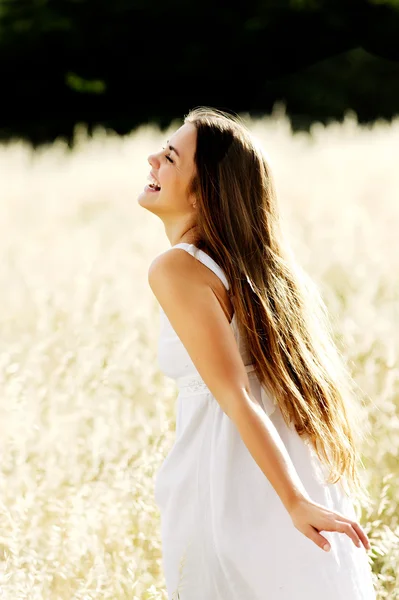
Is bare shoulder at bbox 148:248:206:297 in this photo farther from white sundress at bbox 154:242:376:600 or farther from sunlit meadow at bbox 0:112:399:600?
sunlit meadow at bbox 0:112:399:600

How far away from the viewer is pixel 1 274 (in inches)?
218

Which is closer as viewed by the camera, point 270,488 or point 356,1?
point 270,488

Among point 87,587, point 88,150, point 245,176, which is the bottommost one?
point 87,587

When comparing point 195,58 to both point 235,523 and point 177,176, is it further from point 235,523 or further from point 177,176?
point 235,523

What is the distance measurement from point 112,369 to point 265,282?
53.6 inches

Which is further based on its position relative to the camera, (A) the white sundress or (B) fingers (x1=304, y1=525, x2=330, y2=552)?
(A) the white sundress

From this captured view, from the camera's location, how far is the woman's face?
1.93 meters

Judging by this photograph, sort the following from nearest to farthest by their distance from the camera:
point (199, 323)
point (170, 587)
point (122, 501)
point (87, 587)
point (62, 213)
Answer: point (199, 323) → point (170, 587) → point (87, 587) → point (122, 501) → point (62, 213)

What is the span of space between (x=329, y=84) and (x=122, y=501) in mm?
16602

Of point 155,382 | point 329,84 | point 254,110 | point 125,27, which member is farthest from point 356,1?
point 155,382

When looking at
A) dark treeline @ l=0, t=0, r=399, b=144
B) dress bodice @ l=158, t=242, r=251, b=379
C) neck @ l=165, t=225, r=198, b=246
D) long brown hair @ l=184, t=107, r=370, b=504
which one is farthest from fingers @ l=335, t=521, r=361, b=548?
dark treeline @ l=0, t=0, r=399, b=144

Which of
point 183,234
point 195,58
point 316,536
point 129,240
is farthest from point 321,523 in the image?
point 195,58

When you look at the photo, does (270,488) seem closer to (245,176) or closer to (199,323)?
(199,323)

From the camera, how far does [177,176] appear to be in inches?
76.2
